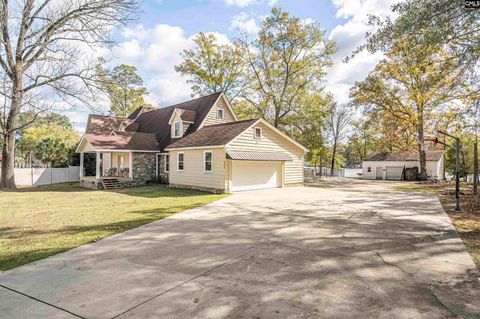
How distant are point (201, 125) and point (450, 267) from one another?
1884 centimetres

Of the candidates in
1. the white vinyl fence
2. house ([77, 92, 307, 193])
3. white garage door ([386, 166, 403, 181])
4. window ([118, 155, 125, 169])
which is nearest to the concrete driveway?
house ([77, 92, 307, 193])

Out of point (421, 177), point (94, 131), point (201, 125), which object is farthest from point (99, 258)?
point (421, 177)

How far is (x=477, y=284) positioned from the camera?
405cm

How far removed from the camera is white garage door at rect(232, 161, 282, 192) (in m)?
17.3

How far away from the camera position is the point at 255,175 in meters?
18.5

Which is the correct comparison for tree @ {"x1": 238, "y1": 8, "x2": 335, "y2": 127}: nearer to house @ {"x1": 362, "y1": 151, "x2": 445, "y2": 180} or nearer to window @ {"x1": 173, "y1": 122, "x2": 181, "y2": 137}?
window @ {"x1": 173, "y1": 122, "x2": 181, "y2": 137}

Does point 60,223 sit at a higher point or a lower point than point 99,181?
lower

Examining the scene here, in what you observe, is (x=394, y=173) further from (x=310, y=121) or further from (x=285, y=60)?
(x=285, y=60)

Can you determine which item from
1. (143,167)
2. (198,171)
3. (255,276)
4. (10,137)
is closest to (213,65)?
(143,167)

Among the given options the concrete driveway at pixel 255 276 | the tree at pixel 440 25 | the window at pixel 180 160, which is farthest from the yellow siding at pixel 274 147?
the concrete driveway at pixel 255 276

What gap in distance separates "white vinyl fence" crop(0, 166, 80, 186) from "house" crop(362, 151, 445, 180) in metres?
36.2

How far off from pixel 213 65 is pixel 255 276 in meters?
30.9

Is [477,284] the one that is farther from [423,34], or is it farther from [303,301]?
[423,34]

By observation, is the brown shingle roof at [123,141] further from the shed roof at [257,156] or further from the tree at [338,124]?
the tree at [338,124]
